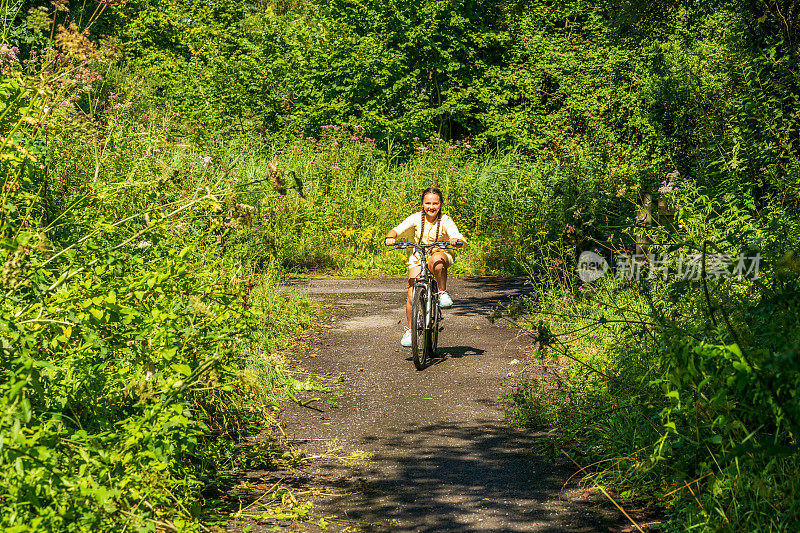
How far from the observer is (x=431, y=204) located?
27.4ft

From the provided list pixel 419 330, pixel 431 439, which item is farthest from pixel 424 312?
pixel 431 439

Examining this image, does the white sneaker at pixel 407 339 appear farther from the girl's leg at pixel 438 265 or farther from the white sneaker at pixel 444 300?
the girl's leg at pixel 438 265

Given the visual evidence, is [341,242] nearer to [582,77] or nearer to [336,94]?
[582,77]

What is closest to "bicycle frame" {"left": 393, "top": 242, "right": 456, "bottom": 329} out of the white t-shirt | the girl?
the girl

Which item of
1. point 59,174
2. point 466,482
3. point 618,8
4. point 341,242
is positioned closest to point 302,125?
point 341,242

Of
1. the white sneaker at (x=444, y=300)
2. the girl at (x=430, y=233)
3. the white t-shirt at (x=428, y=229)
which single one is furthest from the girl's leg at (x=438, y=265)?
the white sneaker at (x=444, y=300)

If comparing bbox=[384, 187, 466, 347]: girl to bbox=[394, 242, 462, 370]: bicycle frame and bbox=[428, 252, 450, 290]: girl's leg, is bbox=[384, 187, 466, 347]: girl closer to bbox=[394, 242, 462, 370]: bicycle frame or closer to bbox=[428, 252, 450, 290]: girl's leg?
bbox=[428, 252, 450, 290]: girl's leg

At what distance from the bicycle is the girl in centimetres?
18

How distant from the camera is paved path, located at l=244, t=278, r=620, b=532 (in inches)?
171

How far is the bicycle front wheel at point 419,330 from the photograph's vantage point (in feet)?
24.8

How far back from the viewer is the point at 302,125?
22047 mm

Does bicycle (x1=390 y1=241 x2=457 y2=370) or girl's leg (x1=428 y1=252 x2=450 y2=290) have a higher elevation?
girl's leg (x1=428 y1=252 x2=450 y2=290)

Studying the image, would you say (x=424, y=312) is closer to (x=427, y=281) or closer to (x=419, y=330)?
(x=419, y=330)

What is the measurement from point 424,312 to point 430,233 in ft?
3.73
